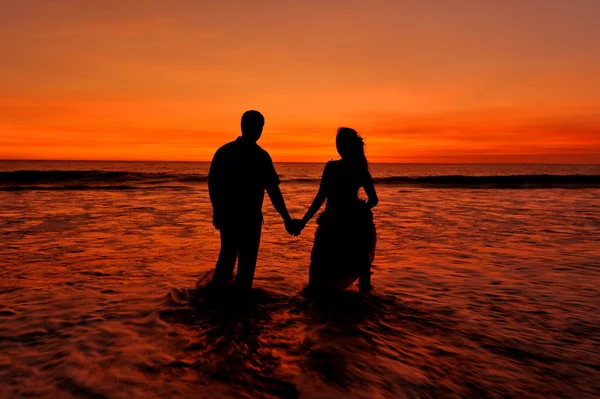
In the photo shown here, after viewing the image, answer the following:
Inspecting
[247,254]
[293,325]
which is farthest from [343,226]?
[293,325]

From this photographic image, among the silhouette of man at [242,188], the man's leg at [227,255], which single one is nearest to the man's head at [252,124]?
the silhouette of man at [242,188]

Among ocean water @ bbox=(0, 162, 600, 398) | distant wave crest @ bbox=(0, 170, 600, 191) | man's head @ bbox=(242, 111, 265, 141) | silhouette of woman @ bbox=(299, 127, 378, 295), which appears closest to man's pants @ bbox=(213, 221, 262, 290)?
ocean water @ bbox=(0, 162, 600, 398)

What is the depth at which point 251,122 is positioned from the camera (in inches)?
213

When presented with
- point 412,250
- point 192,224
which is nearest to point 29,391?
point 412,250

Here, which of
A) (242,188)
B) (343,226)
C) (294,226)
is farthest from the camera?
(294,226)

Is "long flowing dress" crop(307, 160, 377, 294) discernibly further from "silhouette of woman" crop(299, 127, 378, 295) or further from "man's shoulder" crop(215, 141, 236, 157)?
"man's shoulder" crop(215, 141, 236, 157)

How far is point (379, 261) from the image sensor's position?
28.3 feet

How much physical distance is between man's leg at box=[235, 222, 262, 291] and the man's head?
1.16 m

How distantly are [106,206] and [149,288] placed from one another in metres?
13.8

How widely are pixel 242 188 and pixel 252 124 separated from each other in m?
0.84

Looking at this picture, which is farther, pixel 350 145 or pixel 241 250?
pixel 350 145

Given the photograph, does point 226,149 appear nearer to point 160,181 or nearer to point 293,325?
point 293,325

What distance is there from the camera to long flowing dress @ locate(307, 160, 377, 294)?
587cm

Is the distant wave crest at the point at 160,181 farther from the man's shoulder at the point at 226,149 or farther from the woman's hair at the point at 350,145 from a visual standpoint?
the woman's hair at the point at 350,145
